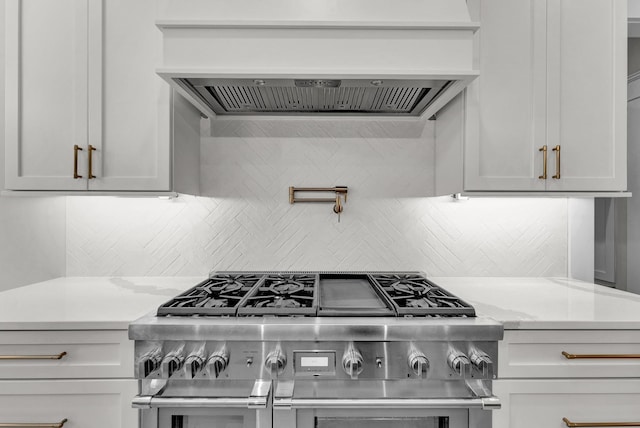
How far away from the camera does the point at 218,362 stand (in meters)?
1.16

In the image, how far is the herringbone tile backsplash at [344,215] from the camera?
1.94 m

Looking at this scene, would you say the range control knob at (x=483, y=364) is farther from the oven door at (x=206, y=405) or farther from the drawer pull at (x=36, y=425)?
the drawer pull at (x=36, y=425)

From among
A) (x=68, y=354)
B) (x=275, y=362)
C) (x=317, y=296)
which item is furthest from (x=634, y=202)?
(x=68, y=354)

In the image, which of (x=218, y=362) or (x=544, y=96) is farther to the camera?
(x=544, y=96)

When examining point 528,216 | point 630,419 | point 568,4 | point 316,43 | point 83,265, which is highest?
point 568,4

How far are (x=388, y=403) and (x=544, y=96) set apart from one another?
139 cm

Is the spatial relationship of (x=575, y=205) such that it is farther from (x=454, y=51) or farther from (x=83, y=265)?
(x=83, y=265)

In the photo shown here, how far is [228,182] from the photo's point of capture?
1.94 metres

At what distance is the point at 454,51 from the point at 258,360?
1294mm

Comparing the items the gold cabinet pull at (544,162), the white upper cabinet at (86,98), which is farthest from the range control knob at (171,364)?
the gold cabinet pull at (544,162)

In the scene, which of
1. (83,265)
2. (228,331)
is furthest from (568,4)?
(83,265)

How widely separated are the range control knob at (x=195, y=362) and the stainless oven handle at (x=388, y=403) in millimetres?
269

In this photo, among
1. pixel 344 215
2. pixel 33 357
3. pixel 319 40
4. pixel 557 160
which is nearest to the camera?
pixel 33 357

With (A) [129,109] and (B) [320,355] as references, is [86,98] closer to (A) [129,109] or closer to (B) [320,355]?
(A) [129,109]
